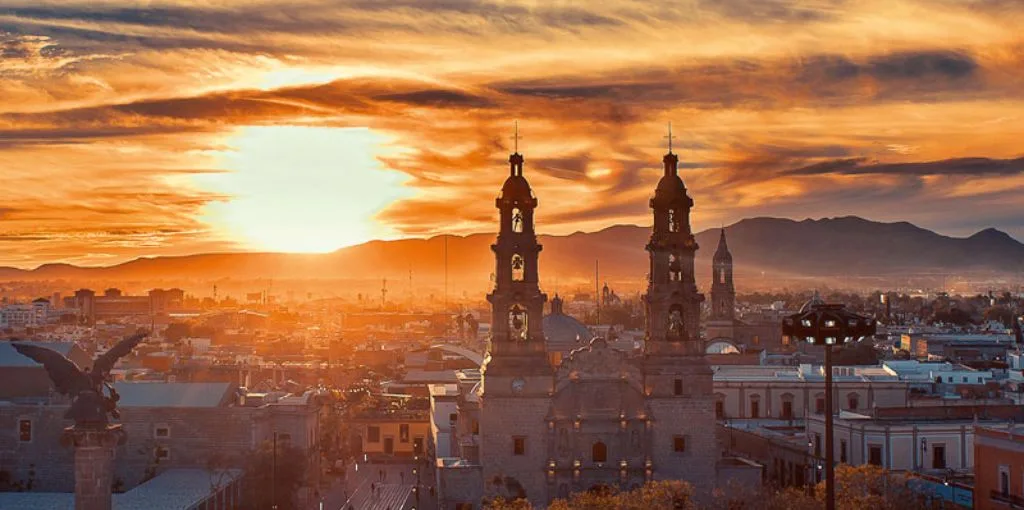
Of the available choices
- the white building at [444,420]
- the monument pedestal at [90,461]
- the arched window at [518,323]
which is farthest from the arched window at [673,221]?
the monument pedestal at [90,461]

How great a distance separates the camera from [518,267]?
2044 inches

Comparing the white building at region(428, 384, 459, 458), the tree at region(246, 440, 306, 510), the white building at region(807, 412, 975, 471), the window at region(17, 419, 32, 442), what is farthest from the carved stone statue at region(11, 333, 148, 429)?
the white building at region(807, 412, 975, 471)

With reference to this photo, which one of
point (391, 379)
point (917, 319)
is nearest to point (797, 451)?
point (391, 379)

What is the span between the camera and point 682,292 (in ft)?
171

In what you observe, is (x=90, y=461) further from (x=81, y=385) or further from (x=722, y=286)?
(x=722, y=286)

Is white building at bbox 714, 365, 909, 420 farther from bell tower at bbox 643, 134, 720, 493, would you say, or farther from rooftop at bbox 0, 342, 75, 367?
rooftop at bbox 0, 342, 75, 367

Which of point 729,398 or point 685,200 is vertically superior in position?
point 685,200

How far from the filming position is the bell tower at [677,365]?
5131cm

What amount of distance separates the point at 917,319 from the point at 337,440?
124 metres

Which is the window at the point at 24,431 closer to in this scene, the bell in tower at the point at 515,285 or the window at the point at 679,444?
the bell in tower at the point at 515,285

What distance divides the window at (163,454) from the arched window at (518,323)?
1704 cm

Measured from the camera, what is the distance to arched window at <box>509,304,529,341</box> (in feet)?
168

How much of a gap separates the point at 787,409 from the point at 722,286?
31.0 meters

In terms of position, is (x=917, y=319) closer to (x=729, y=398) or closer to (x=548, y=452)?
(x=729, y=398)
